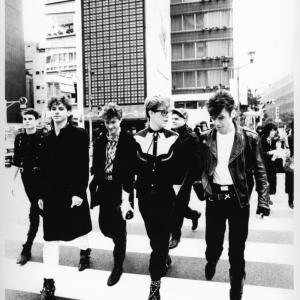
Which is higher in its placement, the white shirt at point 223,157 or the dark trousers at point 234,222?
the white shirt at point 223,157

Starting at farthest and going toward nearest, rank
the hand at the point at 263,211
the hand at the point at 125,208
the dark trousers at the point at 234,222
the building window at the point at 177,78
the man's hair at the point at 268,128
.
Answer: the man's hair at the point at 268,128 < the building window at the point at 177,78 < the hand at the point at 125,208 < the dark trousers at the point at 234,222 < the hand at the point at 263,211

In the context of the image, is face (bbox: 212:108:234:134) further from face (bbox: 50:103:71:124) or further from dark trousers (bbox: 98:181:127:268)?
face (bbox: 50:103:71:124)

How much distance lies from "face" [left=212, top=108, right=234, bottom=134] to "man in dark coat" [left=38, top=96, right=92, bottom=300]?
1.02 metres

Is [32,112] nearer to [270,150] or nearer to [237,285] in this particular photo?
[237,285]

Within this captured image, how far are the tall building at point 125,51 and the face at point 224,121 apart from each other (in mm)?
632

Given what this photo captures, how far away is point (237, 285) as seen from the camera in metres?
2.37

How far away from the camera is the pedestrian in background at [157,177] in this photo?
2389mm

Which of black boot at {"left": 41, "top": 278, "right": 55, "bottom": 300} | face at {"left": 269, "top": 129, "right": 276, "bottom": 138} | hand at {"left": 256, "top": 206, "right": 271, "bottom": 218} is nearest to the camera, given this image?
hand at {"left": 256, "top": 206, "right": 271, "bottom": 218}

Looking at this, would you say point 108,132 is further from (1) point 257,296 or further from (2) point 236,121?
(1) point 257,296

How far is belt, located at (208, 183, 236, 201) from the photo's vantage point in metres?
2.29

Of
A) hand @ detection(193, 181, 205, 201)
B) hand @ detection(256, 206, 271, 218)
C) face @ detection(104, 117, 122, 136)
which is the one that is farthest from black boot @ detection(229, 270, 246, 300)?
face @ detection(104, 117, 122, 136)

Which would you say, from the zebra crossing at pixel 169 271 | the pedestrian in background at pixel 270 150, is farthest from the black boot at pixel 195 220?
the pedestrian in background at pixel 270 150

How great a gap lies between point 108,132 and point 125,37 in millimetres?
837

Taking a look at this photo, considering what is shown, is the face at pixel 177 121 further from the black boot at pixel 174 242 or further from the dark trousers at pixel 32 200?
the dark trousers at pixel 32 200
